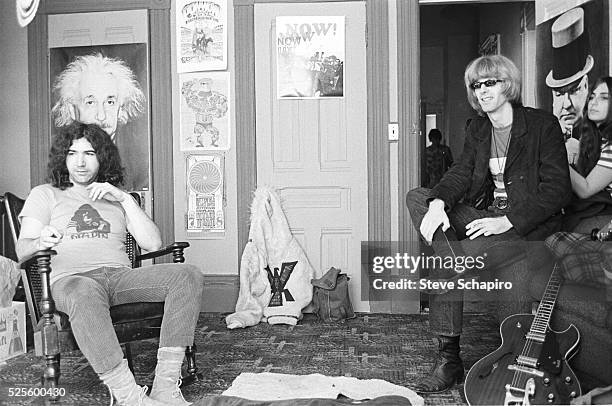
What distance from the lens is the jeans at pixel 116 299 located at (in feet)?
7.00

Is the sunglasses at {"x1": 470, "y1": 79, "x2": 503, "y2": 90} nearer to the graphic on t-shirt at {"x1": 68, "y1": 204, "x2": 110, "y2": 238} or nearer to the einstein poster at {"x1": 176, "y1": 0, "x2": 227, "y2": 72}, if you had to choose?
the einstein poster at {"x1": 176, "y1": 0, "x2": 227, "y2": 72}

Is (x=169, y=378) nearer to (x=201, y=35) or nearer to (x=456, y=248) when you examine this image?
(x=456, y=248)

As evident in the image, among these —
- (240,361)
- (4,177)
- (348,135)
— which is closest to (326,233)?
(348,135)

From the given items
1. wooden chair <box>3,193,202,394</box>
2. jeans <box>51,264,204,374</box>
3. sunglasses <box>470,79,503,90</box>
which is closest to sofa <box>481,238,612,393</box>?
sunglasses <box>470,79,503,90</box>

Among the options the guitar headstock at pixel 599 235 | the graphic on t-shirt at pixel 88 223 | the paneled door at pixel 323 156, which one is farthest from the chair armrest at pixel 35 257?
the guitar headstock at pixel 599 235

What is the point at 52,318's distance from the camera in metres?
2.25

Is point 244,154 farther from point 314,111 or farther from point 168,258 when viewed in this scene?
point 168,258

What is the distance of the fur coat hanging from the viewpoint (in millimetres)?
3670

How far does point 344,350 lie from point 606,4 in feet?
5.19

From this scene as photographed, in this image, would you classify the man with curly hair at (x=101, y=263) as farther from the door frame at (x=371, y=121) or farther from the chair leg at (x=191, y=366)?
the door frame at (x=371, y=121)

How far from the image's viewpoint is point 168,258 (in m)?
3.67

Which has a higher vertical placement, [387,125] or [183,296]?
[387,125]

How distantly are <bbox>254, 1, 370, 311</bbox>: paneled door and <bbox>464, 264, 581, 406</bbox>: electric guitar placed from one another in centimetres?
149

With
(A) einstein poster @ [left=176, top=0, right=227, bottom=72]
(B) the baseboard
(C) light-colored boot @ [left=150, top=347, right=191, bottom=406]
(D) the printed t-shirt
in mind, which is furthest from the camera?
(B) the baseboard
